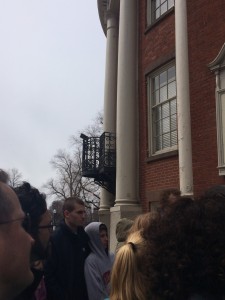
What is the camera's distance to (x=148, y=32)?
472 inches

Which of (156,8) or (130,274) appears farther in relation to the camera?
(156,8)

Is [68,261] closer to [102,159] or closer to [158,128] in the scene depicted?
[158,128]

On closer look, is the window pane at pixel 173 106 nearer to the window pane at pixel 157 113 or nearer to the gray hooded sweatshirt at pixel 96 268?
the window pane at pixel 157 113

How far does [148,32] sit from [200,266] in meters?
11.3

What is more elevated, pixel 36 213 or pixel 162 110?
pixel 162 110

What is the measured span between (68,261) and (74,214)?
0.56 metres

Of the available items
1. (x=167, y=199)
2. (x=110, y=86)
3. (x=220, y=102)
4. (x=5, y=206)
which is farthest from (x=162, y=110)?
(x=5, y=206)

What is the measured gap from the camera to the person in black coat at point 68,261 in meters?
3.83

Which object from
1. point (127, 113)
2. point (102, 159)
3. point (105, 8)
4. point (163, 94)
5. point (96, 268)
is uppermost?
point (105, 8)

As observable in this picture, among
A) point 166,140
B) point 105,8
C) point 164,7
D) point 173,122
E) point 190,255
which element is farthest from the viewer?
point 105,8

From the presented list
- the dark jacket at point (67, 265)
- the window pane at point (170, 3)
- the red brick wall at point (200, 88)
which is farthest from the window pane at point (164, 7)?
the dark jacket at point (67, 265)

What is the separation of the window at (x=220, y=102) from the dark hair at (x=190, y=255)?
23.6 ft

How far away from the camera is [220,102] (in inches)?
348

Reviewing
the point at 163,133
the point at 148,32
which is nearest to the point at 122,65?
the point at 148,32
